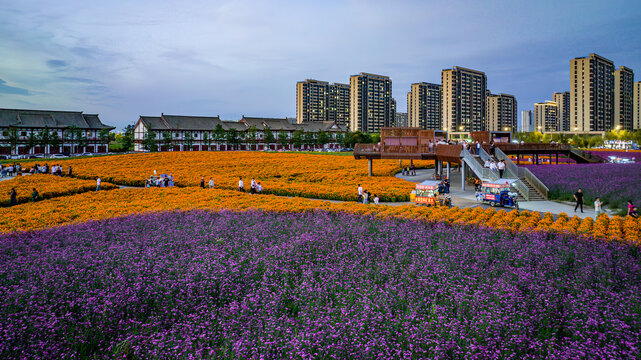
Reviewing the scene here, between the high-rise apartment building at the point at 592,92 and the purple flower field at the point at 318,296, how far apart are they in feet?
582

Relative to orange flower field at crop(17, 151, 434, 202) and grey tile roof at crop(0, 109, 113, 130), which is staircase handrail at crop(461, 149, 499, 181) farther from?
grey tile roof at crop(0, 109, 113, 130)

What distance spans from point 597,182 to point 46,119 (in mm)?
102735

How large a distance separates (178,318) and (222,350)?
1.96 m

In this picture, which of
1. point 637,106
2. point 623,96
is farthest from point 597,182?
point 637,106

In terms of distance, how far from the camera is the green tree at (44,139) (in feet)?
257

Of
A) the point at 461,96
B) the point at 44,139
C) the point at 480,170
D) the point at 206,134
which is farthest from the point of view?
the point at 461,96

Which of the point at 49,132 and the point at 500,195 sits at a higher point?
the point at 49,132

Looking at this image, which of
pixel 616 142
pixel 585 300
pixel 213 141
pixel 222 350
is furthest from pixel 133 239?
pixel 616 142

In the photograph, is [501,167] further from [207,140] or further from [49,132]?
[49,132]

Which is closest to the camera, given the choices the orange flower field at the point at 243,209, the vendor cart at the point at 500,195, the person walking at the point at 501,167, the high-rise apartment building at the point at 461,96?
the orange flower field at the point at 243,209

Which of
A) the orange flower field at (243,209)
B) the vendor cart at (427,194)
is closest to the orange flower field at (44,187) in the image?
the orange flower field at (243,209)

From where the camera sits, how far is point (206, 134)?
103 meters

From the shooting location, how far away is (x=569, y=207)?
23.9 m

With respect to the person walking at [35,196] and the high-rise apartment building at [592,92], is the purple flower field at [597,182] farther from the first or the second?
the high-rise apartment building at [592,92]
